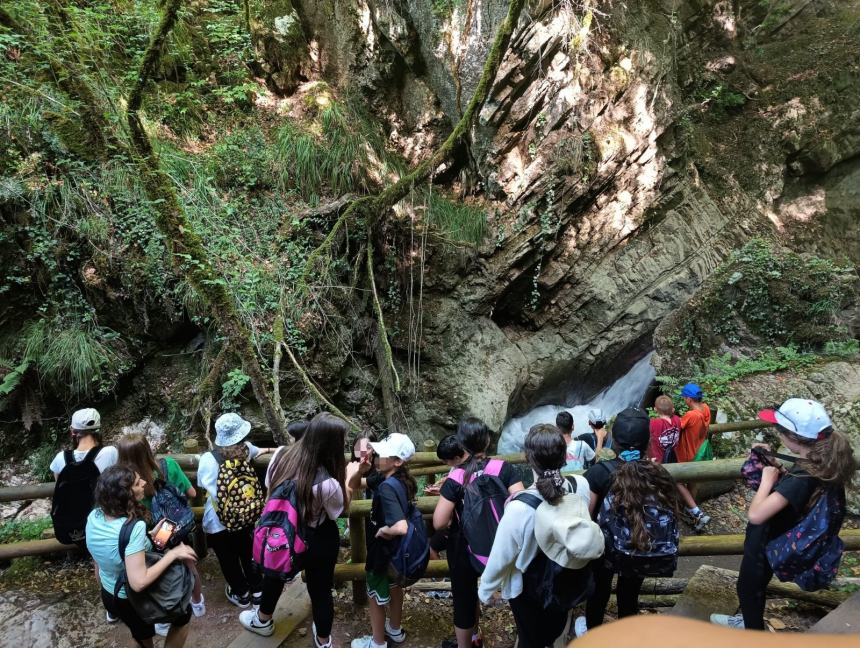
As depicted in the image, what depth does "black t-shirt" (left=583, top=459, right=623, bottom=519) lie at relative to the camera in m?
2.80

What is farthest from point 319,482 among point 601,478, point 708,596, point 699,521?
point 699,521

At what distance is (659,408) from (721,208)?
8.63 meters

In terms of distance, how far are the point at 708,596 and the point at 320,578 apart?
8.42 feet

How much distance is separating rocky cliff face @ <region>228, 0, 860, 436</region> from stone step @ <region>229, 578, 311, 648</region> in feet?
17.2

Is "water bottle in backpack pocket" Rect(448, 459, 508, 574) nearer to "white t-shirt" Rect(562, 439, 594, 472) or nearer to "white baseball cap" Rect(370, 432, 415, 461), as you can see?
"white baseball cap" Rect(370, 432, 415, 461)

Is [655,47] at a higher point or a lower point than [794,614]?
higher

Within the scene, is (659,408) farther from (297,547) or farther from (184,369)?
(184,369)

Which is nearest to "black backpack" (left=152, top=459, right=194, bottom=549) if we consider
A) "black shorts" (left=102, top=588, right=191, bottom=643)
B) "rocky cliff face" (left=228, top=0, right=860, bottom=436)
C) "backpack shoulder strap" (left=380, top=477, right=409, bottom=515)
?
"black shorts" (left=102, top=588, right=191, bottom=643)

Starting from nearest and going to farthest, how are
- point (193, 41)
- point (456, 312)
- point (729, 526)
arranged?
point (729, 526)
point (193, 41)
point (456, 312)

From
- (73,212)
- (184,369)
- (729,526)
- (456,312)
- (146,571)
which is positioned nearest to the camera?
(146,571)

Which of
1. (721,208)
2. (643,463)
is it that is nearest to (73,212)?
(643,463)

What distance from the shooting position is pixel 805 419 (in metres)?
2.41

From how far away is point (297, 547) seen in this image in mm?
2738

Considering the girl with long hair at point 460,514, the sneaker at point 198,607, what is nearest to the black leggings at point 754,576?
the girl with long hair at point 460,514
